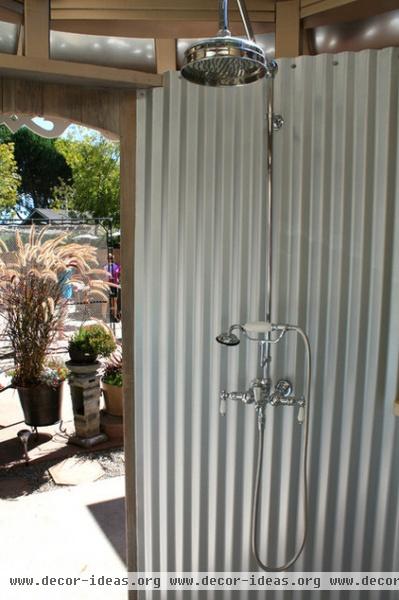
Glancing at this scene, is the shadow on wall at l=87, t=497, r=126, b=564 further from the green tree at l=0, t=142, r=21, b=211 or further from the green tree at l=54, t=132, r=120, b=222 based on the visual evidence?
the green tree at l=54, t=132, r=120, b=222

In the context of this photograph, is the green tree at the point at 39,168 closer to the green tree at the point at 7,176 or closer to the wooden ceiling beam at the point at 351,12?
the green tree at the point at 7,176

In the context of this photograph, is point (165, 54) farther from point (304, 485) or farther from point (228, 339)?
point (304, 485)

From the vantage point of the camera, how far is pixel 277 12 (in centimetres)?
170

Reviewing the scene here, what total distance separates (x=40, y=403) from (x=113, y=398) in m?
0.50

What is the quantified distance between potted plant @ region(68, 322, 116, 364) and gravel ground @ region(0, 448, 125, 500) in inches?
25.0

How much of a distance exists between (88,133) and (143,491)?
12.5 m

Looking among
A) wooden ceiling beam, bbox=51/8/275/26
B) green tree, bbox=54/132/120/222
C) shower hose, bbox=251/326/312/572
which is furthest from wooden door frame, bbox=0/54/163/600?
green tree, bbox=54/132/120/222

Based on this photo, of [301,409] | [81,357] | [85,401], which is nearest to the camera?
[301,409]

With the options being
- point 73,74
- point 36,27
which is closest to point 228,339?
point 73,74

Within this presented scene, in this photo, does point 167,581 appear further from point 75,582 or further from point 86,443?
point 86,443

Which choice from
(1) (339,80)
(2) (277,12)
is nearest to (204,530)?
(1) (339,80)

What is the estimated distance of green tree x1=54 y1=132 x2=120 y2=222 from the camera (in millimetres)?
12648

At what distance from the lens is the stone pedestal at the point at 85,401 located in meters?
3.46

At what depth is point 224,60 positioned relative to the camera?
1.15 m
